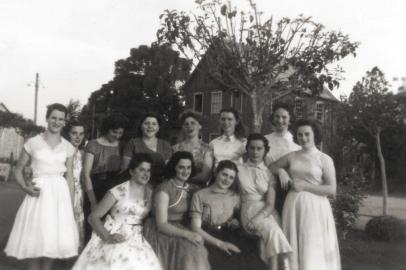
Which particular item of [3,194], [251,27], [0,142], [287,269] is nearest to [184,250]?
[287,269]

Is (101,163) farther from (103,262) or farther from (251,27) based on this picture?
(251,27)

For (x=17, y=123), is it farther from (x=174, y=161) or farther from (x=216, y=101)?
(x=174, y=161)

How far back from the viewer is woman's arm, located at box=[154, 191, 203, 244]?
4.41m

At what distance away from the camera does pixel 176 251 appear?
14.6 feet

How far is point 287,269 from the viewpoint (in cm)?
469

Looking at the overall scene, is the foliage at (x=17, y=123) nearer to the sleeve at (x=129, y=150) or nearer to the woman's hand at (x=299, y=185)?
the sleeve at (x=129, y=150)

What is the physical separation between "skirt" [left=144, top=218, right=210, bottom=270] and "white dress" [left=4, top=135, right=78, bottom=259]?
37.6 inches

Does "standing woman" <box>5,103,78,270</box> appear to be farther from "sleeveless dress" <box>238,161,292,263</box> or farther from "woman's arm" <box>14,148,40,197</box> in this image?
→ "sleeveless dress" <box>238,161,292,263</box>

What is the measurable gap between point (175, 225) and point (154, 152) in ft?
3.62

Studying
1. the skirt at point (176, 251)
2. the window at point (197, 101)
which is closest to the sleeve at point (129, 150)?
the skirt at point (176, 251)

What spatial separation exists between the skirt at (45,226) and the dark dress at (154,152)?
0.88 meters

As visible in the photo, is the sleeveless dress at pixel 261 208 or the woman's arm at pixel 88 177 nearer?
the sleeveless dress at pixel 261 208

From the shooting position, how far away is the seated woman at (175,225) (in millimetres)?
A: 4387

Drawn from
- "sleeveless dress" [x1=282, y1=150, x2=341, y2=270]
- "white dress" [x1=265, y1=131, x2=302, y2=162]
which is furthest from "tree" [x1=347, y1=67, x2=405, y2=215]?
"sleeveless dress" [x1=282, y1=150, x2=341, y2=270]
